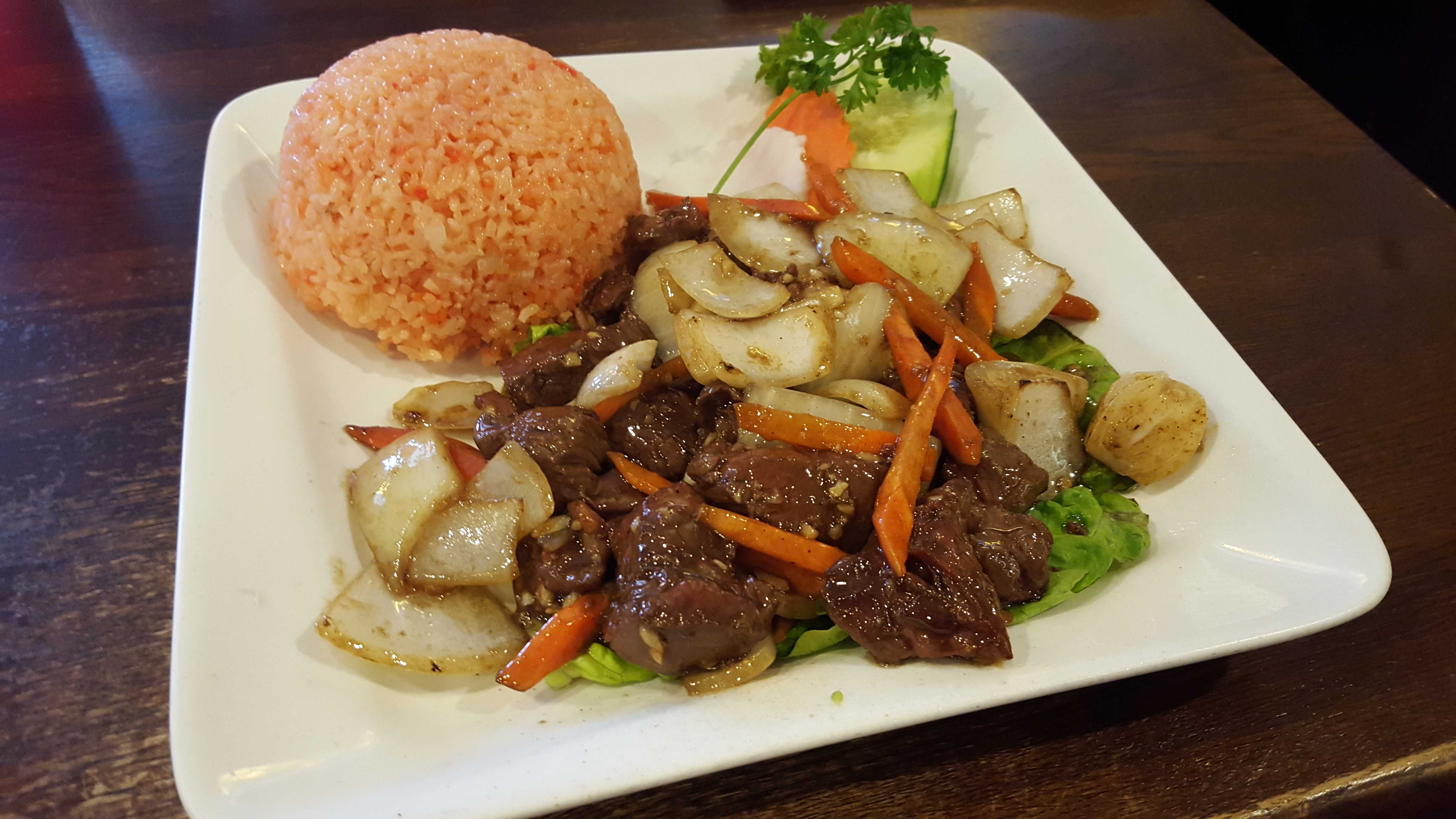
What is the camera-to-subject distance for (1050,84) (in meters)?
3.77

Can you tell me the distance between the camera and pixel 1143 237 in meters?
2.98

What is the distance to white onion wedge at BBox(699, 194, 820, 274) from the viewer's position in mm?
2215

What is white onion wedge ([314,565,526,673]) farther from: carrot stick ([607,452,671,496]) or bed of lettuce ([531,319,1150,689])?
carrot stick ([607,452,671,496])

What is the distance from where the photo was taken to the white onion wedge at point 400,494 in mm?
1704

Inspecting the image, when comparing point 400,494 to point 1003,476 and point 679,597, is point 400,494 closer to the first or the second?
point 679,597

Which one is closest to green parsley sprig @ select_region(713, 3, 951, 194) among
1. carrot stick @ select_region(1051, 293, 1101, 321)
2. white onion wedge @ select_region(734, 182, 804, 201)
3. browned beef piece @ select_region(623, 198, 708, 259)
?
white onion wedge @ select_region(734, 182, 804, 201)

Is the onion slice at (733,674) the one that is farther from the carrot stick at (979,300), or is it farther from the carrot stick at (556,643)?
the carrot stick at (979,300)

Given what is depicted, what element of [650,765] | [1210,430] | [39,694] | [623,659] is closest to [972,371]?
[1210,430]

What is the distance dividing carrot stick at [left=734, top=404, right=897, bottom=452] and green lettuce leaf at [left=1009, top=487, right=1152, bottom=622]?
1.34 ft

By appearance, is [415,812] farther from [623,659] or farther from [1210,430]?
[1210,430]

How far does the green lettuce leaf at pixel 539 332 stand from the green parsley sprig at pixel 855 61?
82 centimetres

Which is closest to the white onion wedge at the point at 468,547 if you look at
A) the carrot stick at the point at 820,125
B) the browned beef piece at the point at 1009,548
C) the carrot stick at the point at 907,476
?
the carrot stick at the point at 907,476

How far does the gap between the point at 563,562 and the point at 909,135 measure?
194cm

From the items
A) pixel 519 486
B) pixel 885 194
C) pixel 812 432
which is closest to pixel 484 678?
pixel 519 486
